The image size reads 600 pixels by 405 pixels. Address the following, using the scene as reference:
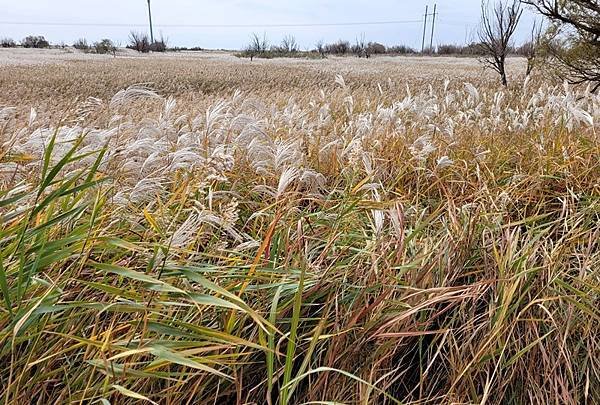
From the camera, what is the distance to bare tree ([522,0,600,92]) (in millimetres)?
9645

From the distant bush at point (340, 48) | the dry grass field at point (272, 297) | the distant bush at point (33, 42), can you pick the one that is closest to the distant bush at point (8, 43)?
the distant bush at point (33, 42)

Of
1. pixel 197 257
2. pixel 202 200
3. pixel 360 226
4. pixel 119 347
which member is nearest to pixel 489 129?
pixel 360 226

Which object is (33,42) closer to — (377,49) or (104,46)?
(104,46)

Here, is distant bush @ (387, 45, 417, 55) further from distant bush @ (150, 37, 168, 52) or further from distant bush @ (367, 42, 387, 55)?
distant bush @ (150, 37, 168, 52)

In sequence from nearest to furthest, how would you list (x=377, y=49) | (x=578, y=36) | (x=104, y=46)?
(x=578, y=36) → (x=104, y=46) → (x=377, y=49)

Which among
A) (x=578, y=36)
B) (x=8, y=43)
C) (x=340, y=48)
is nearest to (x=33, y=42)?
(x=8, y=43)

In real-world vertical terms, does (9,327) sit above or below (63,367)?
above

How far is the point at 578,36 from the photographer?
1054cm

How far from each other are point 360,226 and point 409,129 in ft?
5.81

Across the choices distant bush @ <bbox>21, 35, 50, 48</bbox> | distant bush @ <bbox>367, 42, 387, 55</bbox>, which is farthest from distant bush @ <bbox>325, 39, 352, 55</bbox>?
distant bush @ <bbox>21, 35, 50, 48</bbox>

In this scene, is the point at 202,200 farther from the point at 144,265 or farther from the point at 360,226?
the point at 360,226

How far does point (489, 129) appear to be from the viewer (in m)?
3.77

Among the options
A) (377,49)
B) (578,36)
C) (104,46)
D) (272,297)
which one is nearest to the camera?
(272,297)

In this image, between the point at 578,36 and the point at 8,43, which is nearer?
the point at 578,36
